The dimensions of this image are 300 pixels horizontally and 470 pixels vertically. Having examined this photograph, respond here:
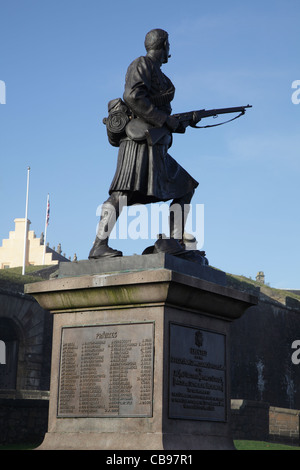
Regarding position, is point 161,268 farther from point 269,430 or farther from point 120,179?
point 269,430

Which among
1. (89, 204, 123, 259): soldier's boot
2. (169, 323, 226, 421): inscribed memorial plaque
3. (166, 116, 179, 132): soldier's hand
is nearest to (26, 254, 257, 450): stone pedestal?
(169, 323, 226, 421): inscribed memorial plaque

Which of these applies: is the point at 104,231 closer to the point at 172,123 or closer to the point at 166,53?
the point at 172,123

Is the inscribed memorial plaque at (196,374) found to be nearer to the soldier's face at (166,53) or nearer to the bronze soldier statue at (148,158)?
the bronze soldier statue at (148,158)

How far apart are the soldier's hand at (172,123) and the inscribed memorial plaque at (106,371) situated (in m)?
2.27

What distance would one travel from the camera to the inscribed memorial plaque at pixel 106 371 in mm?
6730

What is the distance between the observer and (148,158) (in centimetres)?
780

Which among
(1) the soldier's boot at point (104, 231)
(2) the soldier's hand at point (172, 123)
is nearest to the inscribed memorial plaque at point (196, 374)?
(1) the soldier's boot at point (104, 231)

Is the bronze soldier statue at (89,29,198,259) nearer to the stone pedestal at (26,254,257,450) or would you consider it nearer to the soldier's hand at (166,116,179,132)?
the soldier's hand at (166,116,179,132)

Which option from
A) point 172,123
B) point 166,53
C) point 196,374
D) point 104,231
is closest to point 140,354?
point 196,374

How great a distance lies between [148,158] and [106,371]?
227cm

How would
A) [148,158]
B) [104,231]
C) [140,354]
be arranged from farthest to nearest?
[148,158] < [104,231] < [140,354]
